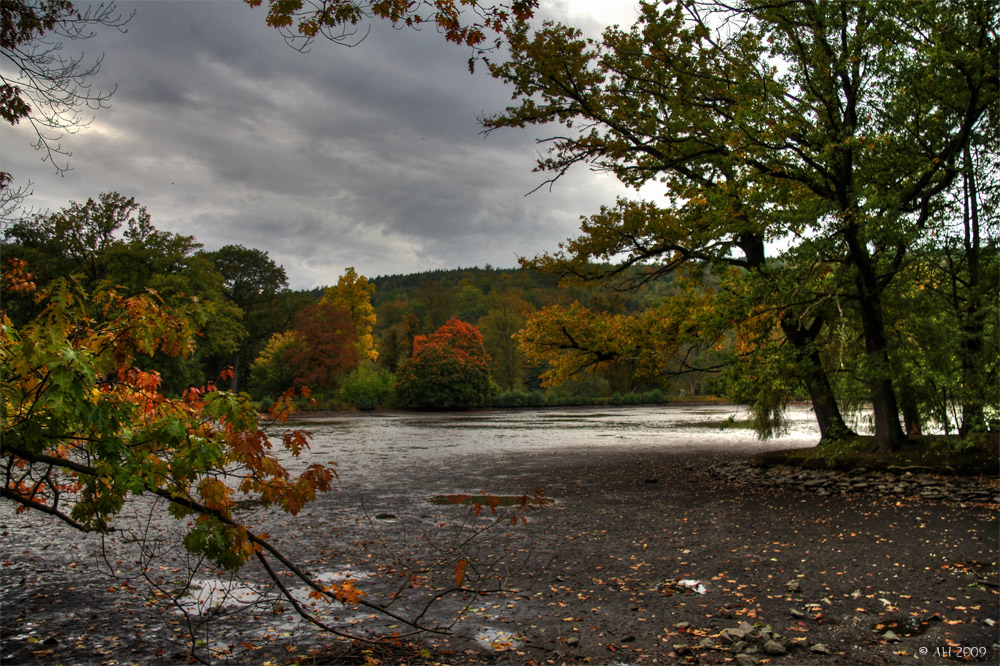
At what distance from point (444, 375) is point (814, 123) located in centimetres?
4619

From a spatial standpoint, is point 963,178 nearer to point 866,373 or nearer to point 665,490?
point 866,373

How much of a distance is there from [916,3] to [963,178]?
3306mm

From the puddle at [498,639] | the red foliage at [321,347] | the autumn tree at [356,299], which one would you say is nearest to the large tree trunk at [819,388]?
the puddle at [498,639]

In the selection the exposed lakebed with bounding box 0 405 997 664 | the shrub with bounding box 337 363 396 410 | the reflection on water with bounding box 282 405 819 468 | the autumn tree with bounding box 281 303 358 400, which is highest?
the autumn tree with bounding box 281 303 358 400

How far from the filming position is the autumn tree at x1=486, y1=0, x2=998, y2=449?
9945 millimetres

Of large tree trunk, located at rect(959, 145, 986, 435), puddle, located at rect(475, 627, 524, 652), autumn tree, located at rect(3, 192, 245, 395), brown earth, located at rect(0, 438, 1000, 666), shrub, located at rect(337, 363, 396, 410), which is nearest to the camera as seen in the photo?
brown earth, located at rect(0, 438, 1000, 666)

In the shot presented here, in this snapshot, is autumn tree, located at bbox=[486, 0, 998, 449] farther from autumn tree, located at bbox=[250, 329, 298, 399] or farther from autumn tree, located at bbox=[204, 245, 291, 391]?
autumn tree, located at bbox=[204, 245, 291, 391]

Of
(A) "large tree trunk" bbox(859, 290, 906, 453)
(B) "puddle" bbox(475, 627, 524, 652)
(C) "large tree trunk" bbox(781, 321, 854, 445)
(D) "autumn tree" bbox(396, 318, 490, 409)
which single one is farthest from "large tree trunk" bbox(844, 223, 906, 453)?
(D) "autumn tree" bbox(396, 318, 490, 409)

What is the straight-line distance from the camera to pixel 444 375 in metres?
55.7

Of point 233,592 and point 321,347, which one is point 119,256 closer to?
point 321,347

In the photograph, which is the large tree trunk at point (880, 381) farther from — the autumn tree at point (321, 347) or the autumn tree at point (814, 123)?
the autumn tree at point (321, 347)

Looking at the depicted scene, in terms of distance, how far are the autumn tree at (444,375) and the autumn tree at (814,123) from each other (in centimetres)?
4297

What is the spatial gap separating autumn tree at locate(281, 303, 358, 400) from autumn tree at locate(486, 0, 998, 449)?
132 ft

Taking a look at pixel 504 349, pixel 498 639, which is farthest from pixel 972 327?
pixel 504 349
